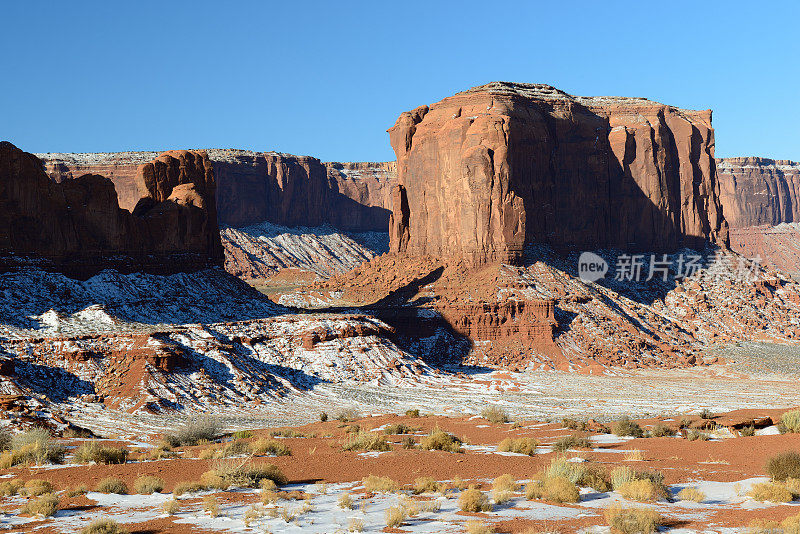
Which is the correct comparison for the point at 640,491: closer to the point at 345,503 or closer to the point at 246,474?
the point at 345,503

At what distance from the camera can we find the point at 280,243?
16125 cm

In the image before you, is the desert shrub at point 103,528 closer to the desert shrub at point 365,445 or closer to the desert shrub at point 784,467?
the desert shrub at point 365,445

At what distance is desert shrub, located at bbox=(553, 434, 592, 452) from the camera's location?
89.0 ft

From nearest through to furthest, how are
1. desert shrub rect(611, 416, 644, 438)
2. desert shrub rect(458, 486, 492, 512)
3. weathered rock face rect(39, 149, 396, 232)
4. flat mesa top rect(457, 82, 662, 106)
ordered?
desert shrub rect(458, 486, 492, 512) < desert shrub rect(611, 416, 644, 438) < flat mesa top rect(457, 82, 662, 106) < weathered rock face rect(39, 149, 396, 232)

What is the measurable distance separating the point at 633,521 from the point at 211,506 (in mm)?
8516

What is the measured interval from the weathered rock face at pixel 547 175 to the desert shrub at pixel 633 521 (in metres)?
61.8

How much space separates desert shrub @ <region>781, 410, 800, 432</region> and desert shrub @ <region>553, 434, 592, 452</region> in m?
6.54

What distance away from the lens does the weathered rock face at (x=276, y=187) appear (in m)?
139

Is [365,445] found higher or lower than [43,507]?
lower

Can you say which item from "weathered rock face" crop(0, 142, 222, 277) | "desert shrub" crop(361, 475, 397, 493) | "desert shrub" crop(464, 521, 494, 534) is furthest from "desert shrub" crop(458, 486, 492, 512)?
"weathered rock face" crop(0, 142, 222, 277)

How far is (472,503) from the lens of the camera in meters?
18.1

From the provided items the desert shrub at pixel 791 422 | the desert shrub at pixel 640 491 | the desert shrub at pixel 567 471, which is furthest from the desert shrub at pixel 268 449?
the desert shrub at pixel 791 422

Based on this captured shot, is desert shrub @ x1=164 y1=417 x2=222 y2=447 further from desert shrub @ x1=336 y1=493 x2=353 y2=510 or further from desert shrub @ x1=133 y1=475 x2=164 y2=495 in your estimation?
desert shrub @ x1=336 y1=493 x2=353 y2=510

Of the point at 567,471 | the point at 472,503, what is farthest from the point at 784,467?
the point at 472,503
